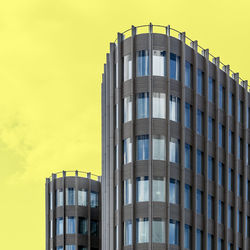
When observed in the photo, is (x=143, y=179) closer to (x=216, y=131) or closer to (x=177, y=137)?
(x=177, y=137)

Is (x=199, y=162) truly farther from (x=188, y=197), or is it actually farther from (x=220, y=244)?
(x=220, y=244)

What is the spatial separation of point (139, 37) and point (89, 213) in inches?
1800

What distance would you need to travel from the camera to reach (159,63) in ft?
233

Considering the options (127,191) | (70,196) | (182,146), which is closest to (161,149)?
(182,146)

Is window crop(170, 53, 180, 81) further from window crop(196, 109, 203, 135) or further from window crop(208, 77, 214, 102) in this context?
window crop(208, 77, 214, 102)

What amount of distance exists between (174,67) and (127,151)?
10184mm

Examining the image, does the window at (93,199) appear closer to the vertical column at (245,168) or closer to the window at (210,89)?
the vertical column at (245,168)

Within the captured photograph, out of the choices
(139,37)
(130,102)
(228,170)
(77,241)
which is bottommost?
(77,241)

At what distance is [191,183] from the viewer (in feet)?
237

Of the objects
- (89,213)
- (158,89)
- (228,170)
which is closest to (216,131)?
(228,170)

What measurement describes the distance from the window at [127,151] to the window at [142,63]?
7042mm

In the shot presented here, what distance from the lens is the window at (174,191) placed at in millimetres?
69500

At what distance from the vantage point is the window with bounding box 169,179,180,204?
69500 millimetres

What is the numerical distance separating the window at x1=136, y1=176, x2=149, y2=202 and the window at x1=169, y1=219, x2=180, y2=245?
351 cm
